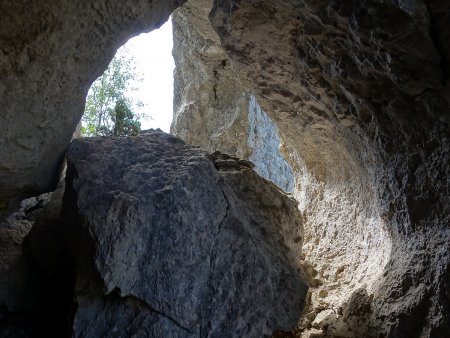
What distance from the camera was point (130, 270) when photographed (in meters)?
2.53

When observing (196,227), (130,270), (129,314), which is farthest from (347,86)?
(129,314)

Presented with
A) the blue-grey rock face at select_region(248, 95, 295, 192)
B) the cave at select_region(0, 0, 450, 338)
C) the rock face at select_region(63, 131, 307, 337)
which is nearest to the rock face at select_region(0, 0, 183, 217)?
the cave at select_region(0, 0, 450, 338)

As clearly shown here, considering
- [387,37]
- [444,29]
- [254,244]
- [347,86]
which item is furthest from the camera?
[254,244]

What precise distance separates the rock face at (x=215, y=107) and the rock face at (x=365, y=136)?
3812 millimetres

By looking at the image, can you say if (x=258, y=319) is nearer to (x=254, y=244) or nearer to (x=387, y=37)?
(x=254, y=244)

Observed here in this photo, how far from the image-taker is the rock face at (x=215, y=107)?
26.0 feet

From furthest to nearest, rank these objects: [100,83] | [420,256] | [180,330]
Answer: [100,83] < [180,330] < [420,256]

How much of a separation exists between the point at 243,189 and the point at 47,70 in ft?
→ 5.53

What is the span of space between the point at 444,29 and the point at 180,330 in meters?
2.18

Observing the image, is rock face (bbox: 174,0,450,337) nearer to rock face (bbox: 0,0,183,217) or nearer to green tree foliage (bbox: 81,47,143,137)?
rock face (bbox: 0,0,183,217)

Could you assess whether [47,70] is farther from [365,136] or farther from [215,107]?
[215,107]

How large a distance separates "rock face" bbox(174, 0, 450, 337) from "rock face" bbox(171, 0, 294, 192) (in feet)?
12.5

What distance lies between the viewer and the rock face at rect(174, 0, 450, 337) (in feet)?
6.95

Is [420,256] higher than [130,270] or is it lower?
higher
